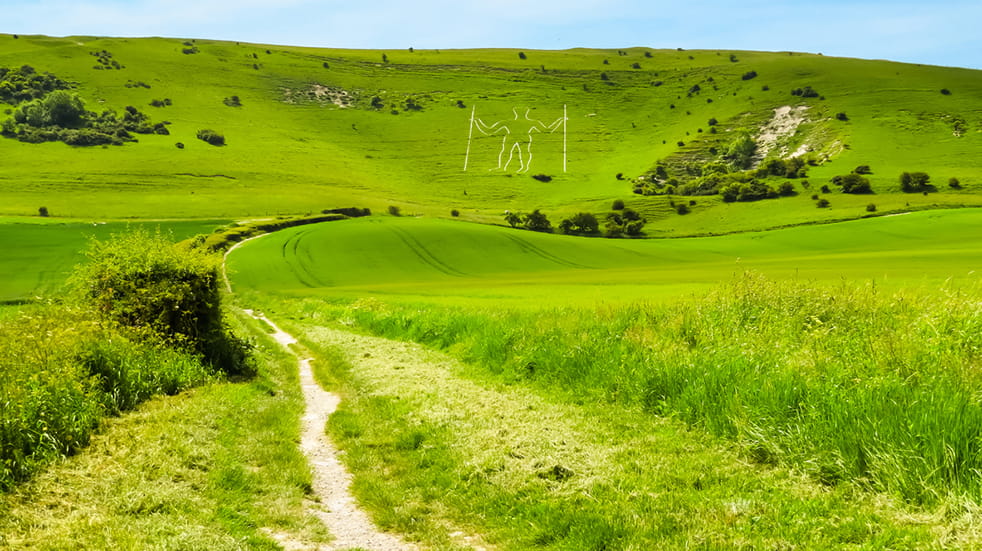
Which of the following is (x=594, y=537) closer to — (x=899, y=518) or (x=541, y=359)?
(x=899, y=518)

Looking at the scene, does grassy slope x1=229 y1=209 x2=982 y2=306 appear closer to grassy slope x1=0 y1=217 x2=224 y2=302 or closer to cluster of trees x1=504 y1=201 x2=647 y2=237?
cluster of trees x1=504 y1=201 x2=647 y2=237

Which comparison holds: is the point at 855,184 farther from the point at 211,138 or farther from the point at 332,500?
the point at 211,138

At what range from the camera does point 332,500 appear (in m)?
9.34

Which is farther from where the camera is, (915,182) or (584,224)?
(915,182)

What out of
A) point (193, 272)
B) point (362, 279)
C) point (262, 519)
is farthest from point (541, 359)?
point (362, 279)

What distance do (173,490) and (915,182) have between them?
15262 centimetres

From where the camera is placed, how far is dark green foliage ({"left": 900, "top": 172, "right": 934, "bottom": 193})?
125625 millimetres

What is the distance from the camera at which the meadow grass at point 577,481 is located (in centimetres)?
682

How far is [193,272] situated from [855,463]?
19.9m

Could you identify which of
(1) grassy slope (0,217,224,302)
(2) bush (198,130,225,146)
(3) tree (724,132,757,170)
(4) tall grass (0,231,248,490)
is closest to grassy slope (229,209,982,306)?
(1) grassy slope (0,217,224,302)

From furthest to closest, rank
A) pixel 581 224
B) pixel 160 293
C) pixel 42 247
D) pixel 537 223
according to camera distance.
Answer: pixel 537 223, pixel 581 224, pixel 42 247, pixel 160 293

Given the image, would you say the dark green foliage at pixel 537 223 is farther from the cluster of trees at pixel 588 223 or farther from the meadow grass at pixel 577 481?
the meadow grass at pixel 577 481

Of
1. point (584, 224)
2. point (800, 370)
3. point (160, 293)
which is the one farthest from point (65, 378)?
point (584, 224)

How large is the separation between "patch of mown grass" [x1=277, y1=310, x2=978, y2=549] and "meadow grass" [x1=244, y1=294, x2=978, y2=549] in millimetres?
24
